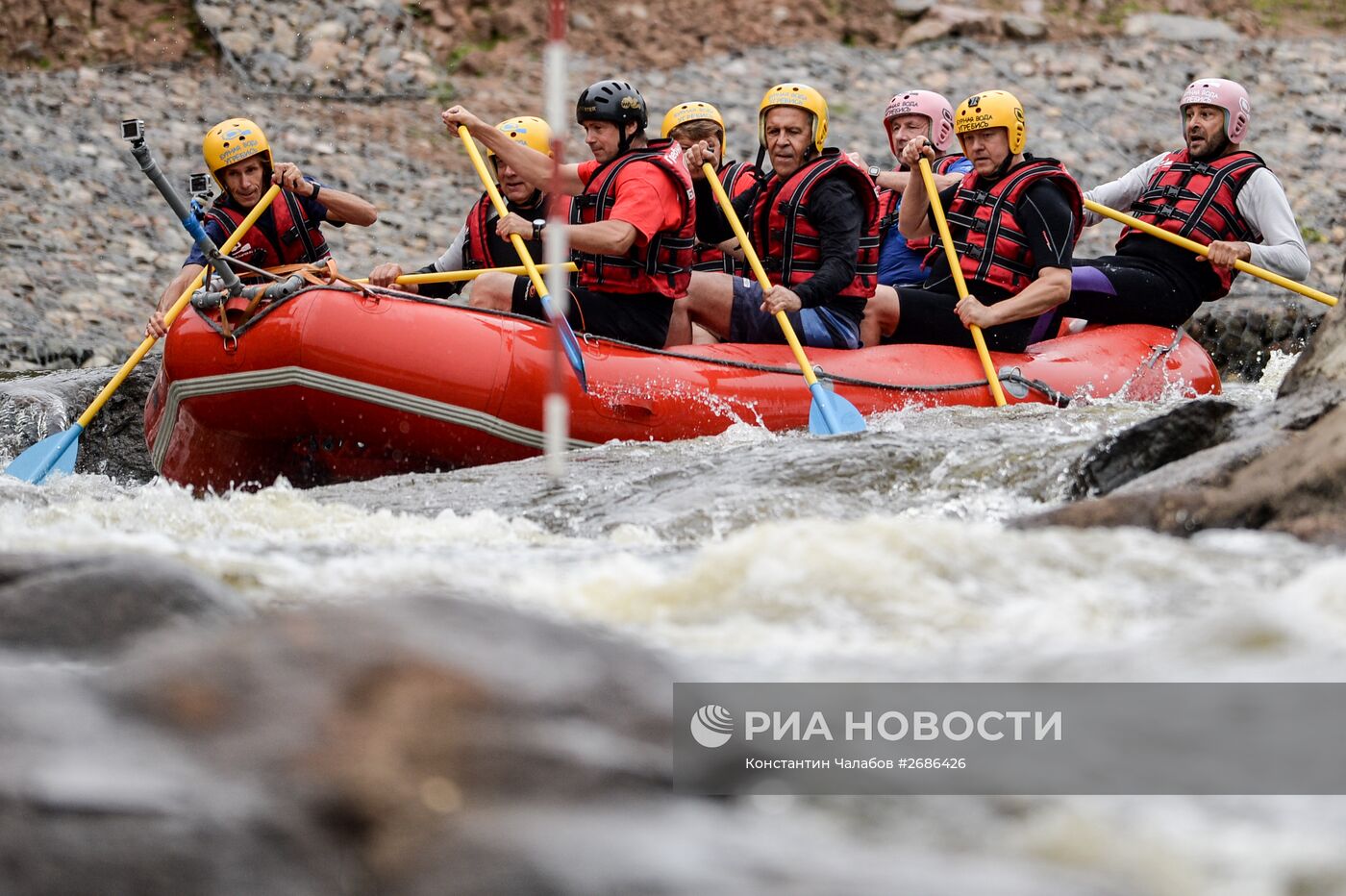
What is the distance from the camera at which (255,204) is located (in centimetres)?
804

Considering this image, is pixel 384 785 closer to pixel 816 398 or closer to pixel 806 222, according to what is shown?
pixel 816 398

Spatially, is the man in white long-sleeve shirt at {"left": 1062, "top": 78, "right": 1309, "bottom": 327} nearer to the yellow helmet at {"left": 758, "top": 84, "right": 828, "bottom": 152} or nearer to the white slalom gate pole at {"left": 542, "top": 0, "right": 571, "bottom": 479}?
the yellow helmet at {"left": 758, "top": 84, "right": 828, "bottom": 152}

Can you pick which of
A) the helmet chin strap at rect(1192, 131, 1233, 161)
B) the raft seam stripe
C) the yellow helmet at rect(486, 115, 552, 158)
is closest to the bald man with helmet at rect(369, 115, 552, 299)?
the yellow helmet at rect(486, 115, 552, 158)

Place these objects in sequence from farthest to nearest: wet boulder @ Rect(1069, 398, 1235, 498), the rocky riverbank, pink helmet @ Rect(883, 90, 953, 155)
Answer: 1. the rocky riverbank
2. pink helmet @ Rect(883, 90, 953, 155)
3. wet boulder @ Rect(1069, 398, 1235, 498)

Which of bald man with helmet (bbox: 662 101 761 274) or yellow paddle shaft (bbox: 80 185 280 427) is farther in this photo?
bald man with helmet (bbox: 662 101 761 274)

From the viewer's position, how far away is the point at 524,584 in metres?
3.74

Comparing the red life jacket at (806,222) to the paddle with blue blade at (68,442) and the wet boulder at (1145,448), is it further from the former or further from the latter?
the wet boulder at (1145,448)

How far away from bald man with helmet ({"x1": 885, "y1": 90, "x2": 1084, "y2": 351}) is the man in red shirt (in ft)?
4.06

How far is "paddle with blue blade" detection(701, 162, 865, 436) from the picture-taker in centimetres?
691

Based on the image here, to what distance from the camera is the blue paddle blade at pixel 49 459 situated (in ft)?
24.2

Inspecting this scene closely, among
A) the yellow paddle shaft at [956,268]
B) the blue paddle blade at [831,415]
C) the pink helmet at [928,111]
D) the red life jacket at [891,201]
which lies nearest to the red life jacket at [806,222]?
the yellow paddle shaft at [956,268]

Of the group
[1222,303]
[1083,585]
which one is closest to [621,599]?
[1083,585]

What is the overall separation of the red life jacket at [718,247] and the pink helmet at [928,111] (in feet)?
3.79

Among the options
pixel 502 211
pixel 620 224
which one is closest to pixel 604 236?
pixel 620 224
